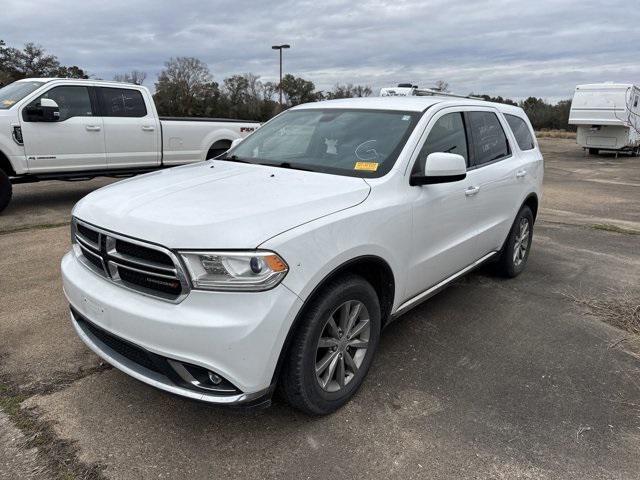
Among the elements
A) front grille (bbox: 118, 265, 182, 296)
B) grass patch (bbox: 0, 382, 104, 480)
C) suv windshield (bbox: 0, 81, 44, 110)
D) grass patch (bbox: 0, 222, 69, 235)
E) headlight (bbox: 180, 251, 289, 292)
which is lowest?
grass patch (bbox: 0, 382, 104, 480)

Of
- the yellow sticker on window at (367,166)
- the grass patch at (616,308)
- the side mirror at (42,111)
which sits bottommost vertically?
the grass patch at (616,308)

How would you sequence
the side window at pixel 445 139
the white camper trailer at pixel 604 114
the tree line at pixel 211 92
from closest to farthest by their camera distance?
the side window at pixel 445 139
the white camper trailer at pixel 604 114
the tree line at pixel 211 92

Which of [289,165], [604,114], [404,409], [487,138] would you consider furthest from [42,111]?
[604,114]

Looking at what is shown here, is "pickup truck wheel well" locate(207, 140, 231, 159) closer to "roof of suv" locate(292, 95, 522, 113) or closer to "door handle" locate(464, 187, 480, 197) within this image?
"roof of suv" locate(292, 95, 522, 113)

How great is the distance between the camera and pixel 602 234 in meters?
7.54

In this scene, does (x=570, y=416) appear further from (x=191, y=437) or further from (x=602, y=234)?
(x=602, y=234)

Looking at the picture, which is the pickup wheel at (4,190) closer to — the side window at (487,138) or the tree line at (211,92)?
the side window at (487,138)

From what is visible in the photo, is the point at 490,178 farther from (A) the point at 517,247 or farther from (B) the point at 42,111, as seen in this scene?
(B) the point at 42,111

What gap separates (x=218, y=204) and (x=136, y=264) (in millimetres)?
503

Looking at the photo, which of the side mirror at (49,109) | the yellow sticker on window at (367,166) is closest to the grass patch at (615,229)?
the yellow sticker on window at (367,166)

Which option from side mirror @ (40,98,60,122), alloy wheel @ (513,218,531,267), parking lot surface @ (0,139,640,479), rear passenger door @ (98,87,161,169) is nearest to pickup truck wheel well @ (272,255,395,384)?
parking lot surface @ (0,139,640,479)

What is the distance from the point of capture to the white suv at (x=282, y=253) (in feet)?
7.64

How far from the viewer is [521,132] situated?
5410mm

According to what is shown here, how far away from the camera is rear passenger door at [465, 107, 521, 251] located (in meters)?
4.15
